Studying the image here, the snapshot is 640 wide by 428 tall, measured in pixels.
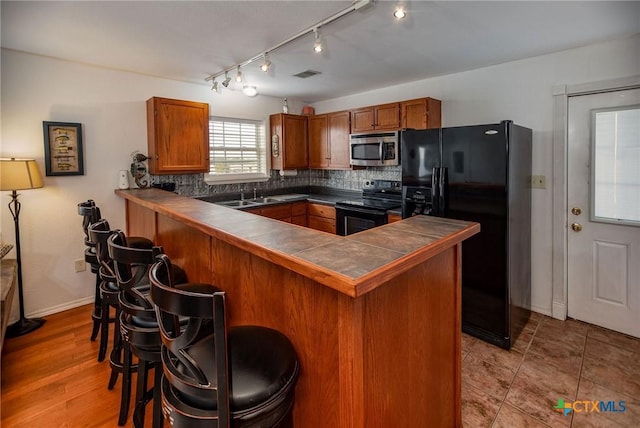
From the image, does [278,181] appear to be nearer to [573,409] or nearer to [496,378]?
[496,378]

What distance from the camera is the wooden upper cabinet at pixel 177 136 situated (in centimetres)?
365

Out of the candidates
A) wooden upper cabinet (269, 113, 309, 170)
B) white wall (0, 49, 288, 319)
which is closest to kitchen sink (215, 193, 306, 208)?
wooden upper cabinet (269, 113, 309, 170)

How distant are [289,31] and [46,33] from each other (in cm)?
188

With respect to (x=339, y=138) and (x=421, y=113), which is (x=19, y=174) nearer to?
(x=339, y=138)

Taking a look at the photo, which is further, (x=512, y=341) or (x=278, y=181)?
(x=278, y=181)

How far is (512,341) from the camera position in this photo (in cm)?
275

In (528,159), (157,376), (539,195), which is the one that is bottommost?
(157,376)

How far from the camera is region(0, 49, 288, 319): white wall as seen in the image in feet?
9.88

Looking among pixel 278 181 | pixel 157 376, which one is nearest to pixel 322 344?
pixel 157 376

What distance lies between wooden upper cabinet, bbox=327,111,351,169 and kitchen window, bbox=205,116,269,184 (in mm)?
1008

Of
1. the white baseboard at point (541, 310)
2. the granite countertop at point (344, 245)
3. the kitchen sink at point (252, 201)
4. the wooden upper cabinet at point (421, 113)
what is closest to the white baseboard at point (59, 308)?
the kitchen sink at point (252, 201)

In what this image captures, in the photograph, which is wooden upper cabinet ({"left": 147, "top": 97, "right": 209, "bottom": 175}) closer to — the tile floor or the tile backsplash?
the tile backsplash

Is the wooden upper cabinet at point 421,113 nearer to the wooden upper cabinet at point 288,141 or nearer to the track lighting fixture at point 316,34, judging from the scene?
the track lighting fixture at point 316,34

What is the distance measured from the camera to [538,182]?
320 cm
